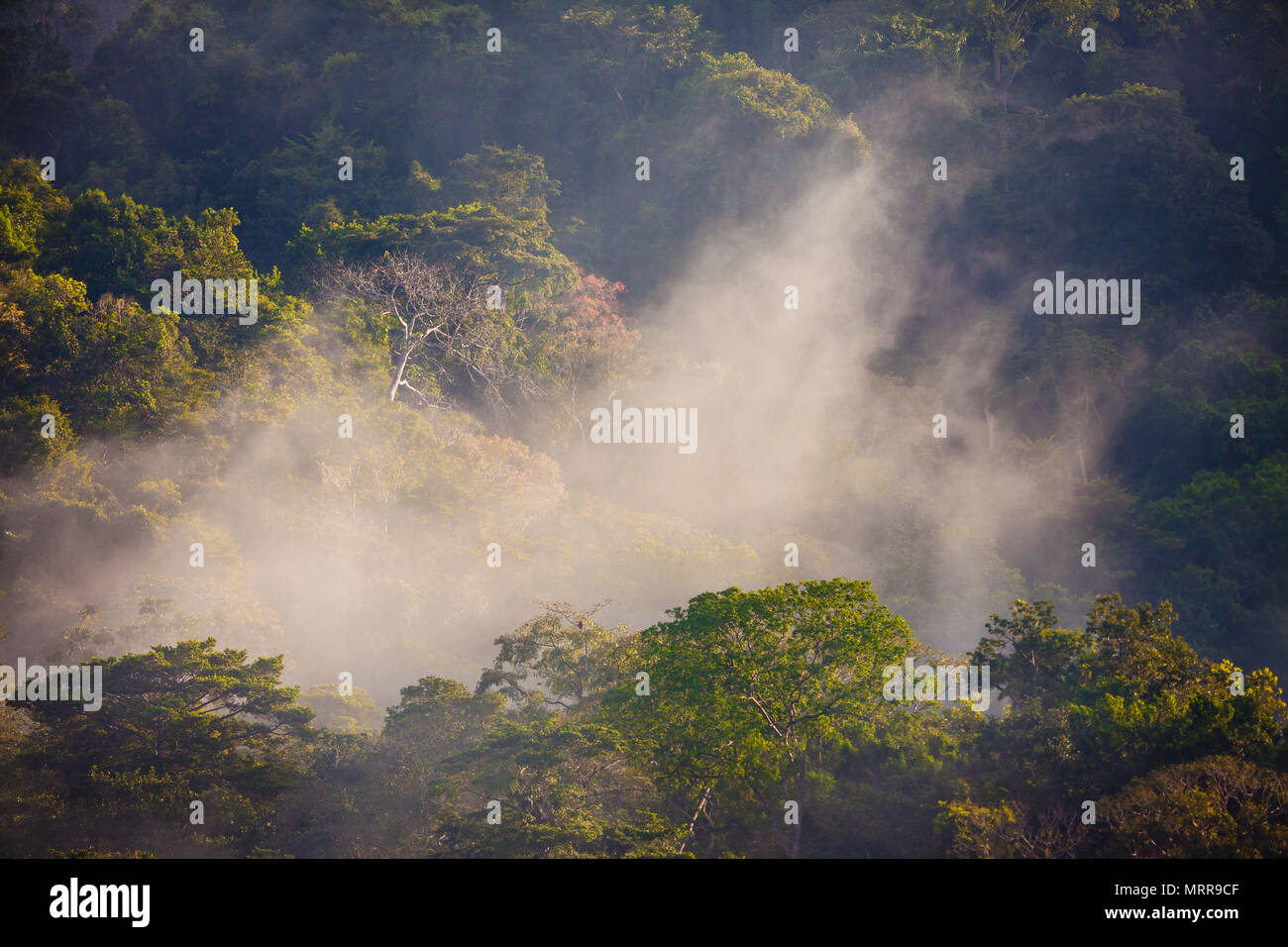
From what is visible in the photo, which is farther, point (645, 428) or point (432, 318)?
point (645, 428)

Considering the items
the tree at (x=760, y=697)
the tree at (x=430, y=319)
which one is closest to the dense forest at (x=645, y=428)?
the tree at (x=760, y=697)

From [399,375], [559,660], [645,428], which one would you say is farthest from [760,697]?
[645,428]

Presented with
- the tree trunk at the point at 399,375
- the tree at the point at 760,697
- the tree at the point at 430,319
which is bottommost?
the tree at the point at 760,697

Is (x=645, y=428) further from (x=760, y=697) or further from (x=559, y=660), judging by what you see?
(x=760, y=697)

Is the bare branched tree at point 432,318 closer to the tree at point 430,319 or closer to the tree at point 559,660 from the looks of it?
the tree at point 430,319

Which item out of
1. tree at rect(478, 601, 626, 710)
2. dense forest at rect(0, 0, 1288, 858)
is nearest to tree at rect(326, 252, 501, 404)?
dense forest at rect(0, 0, 1288, 858)

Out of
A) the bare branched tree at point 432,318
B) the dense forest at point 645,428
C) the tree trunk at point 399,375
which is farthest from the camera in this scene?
the bare branched tree at point 432,318

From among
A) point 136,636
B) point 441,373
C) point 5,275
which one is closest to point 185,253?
point 5,275

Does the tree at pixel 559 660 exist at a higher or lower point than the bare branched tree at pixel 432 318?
lower

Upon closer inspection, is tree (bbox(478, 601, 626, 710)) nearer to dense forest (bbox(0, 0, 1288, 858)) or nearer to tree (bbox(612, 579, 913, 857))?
dense forest (bbox(0, 0, 1288, 858))
